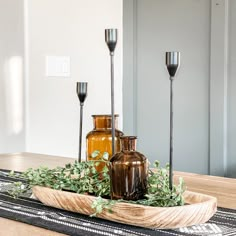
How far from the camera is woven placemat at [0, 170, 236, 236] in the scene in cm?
85

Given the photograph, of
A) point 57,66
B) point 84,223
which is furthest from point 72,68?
point 84,223

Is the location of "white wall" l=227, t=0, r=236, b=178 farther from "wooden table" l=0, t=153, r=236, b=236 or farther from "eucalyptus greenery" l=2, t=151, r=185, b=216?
"eucalyptus greenery" l=2, t=151, r=185, b=216

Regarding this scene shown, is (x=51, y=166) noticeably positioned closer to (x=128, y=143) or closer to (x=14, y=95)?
(x=128, y=143)

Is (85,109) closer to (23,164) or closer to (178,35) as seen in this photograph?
(178,35)

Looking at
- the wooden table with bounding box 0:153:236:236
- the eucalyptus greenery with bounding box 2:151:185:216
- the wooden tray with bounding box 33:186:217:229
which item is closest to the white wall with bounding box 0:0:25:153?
the wooden table with bounding box 0:153:236:236

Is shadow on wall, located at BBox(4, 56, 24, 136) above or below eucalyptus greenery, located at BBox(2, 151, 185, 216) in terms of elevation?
above

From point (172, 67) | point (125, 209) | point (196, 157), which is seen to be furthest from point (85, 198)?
point (196, 157)

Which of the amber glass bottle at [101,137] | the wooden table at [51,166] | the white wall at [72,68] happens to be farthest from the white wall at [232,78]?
the amber glass bottle at [101,137]

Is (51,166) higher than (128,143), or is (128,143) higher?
(128,143)

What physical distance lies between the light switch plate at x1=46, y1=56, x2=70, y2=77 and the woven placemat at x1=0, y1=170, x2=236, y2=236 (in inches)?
60.9

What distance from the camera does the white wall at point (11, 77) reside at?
7.93ft

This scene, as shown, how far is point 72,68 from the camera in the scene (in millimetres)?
2639

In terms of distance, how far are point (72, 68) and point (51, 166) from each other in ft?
3.55

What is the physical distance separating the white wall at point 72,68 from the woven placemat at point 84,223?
4.91 ft
